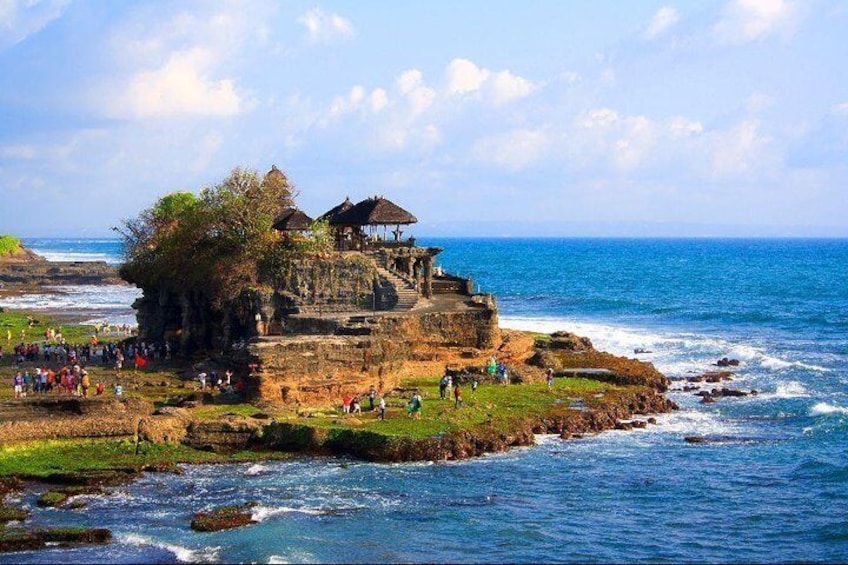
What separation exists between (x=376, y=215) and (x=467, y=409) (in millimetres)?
20130

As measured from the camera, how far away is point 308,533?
26.9m

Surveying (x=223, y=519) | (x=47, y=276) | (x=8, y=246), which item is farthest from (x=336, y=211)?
(x=8, y=246)

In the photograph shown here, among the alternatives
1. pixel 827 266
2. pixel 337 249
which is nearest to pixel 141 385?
pixel 337 249

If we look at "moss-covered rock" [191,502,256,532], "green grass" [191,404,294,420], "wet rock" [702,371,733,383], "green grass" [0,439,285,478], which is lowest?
"moss-covered rock" [191,502,256,532]

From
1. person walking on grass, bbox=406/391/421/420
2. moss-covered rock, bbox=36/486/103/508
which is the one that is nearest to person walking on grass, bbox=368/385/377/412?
person walking on grass, bbox=406/391/421/420

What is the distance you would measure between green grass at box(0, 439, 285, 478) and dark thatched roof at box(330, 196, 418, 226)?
23716 millimetres

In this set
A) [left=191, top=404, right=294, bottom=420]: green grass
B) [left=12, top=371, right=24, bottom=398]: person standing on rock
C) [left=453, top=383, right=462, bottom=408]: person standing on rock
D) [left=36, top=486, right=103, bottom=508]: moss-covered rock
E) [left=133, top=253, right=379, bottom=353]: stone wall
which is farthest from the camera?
[left=133, top=253, right=379, bottom=353]: stone wall

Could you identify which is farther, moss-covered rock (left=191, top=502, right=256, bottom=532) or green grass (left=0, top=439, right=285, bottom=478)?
green grass (left=0, top=439, right=285, bottom=478)

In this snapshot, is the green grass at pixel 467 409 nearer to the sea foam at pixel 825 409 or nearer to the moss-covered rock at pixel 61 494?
the moss-covered rock at pixel 61 494

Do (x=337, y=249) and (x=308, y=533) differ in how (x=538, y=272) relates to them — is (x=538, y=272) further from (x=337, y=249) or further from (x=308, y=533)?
(x=308, y=533)

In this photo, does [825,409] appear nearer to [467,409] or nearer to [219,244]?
[467,409]

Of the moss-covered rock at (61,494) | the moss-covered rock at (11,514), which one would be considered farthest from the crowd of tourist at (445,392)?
the moss-covered rock at (11,514)

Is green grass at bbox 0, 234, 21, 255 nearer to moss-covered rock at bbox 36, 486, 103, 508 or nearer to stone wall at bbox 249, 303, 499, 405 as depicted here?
stone wall at bbox 249, 303, 499, 405

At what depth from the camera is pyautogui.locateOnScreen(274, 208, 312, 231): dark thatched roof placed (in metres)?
55.3
